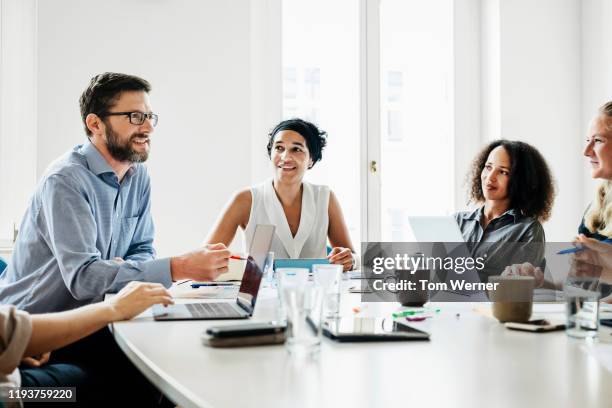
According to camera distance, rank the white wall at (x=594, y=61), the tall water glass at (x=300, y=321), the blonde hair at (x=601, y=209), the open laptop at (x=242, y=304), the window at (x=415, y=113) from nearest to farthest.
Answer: the tall water glass at (x=300, y=321)
the open laptop at (x=242, y=304)
the blonde hair at (x=601, y=209)
the white wall at (x=594, y=61)
the window at (x=415, y=113)

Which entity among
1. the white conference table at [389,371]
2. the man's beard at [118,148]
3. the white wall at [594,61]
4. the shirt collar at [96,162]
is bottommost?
the white conference table at [389,371]

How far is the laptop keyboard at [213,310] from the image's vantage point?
1.61 metres

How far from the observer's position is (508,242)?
2639mm

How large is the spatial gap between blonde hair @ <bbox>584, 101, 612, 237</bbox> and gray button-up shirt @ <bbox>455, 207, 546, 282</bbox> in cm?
20

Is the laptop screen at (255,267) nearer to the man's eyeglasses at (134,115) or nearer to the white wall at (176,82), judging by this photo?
the man's eyeglasses at (134,115)

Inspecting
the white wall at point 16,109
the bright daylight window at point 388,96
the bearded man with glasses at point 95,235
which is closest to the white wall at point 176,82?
the white wall at point 16,109

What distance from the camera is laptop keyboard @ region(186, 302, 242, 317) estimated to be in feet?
5.28

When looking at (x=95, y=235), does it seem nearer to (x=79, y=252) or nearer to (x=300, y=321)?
(x=79, y=252)

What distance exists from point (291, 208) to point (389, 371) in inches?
85.6

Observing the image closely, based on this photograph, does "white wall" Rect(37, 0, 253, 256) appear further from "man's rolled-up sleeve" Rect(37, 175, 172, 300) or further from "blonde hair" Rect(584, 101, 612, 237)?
"blonde hair" Rect(584, 101, 612, 237)

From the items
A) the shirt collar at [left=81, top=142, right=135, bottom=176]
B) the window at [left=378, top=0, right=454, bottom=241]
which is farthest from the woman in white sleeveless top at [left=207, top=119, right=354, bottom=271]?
the window at [left=378, top=0, right=454, bottom=241]

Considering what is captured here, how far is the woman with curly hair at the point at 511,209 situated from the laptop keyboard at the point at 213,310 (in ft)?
4.25

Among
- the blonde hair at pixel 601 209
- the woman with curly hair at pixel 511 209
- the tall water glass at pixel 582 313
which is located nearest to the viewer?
the tall water glass at pixel 582 313

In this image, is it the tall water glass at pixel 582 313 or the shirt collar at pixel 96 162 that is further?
the shirt collar at pixel 96 162
